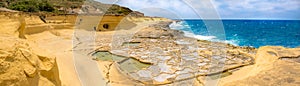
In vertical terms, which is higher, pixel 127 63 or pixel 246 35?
pixel 127 63

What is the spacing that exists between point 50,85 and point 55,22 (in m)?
15.5

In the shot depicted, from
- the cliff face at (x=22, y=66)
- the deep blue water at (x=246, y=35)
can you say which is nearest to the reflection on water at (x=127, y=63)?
the deep blue water at (x=246, y=35)

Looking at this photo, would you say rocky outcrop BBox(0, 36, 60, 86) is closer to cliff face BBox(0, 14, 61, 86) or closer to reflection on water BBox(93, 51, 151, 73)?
cliff face BBox(0, 14, 61, 86)

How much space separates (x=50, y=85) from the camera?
3.87 metres

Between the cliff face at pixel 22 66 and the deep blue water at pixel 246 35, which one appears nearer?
the cliff face at pixel 22 66

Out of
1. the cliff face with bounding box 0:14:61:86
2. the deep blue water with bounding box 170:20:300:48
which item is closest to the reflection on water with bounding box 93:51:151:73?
the deep blue water with bounding box 170:20:300:48

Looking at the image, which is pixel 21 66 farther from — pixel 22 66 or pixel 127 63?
pixel 127 63

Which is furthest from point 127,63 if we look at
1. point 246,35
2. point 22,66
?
point 246,35

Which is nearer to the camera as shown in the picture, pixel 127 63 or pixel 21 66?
pixel 21 66

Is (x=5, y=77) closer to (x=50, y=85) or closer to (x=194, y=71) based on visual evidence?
(x=50, y=85)

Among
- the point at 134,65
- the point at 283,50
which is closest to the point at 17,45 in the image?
the point at 134,65

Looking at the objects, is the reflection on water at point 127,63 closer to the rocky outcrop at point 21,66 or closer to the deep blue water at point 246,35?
the deep blue water at point 246,35

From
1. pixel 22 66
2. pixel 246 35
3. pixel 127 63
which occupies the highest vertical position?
pixel 22 66

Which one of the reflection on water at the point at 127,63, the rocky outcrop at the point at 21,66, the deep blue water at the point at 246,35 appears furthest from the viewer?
the deep blue water at the point at 246,35
